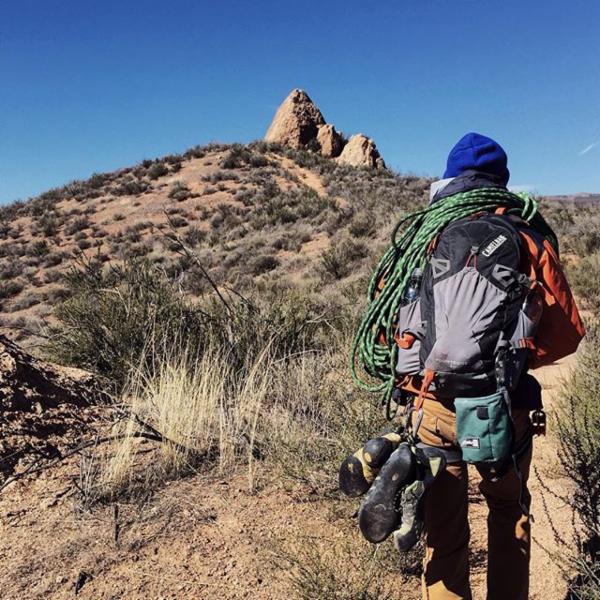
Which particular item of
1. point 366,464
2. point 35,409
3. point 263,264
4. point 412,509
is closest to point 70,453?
point 35,409

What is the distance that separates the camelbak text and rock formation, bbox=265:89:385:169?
2892 cm

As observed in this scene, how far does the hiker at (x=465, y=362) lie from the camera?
1590 mm

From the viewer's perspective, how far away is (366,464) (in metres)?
1.75

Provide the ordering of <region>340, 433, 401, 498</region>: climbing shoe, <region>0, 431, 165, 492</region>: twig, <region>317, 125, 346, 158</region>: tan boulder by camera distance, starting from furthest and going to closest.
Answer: <region>317, 125, 346, 158</region>: tan boulder < <region>0, 431, 165, 492</region>: twig < <region>340, 433, 401, 498</region>: climbing shoe

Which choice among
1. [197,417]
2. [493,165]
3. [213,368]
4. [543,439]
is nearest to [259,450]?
[197,417]

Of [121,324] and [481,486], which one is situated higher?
[121,324]

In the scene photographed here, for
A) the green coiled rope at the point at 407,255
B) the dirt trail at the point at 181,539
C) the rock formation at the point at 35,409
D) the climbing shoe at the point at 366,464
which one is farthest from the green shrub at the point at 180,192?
the climbing shoe at the point at 366,464

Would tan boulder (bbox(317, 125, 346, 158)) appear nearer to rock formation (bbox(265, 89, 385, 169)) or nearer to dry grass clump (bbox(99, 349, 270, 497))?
rock formation (bbox(265, 89, 385, 169))

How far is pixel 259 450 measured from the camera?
3.64 meters

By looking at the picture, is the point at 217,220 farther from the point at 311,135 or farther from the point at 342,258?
the point at 311,135

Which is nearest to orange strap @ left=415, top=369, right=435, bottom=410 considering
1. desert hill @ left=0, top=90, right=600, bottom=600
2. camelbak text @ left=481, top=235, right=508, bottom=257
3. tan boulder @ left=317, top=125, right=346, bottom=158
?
camelbak text @ left=481, top=235, right=508, bottom=257

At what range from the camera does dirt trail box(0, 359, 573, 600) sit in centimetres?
239

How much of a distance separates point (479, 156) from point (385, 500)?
4.15 feet

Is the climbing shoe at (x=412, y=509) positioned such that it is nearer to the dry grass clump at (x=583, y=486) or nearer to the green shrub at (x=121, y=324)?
the dry grass clump at (x=583, y=486)
